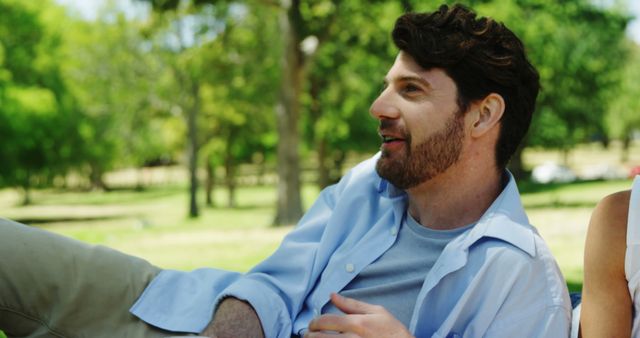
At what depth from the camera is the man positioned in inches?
99.9

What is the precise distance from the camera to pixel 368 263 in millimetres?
2789

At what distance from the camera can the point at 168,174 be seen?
95938 millimetres

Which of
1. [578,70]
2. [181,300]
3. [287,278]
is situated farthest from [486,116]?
[578,70]

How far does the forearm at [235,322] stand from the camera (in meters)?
Answer: 2.68

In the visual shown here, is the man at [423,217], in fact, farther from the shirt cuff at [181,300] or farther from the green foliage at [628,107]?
the green foliage at [628,107]

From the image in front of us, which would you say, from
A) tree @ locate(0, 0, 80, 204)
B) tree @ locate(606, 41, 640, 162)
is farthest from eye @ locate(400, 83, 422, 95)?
tree @ locate(606, 41, 640, 162)

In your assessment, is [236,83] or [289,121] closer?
[289,121]

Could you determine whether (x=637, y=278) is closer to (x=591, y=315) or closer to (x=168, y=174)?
(x=591, y=315)

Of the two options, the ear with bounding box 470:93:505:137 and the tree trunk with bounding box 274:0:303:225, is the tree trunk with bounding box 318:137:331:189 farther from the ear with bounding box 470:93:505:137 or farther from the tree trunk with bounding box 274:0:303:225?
the ear with bounding box 470:93:505:137

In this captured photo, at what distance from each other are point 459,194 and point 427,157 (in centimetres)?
19

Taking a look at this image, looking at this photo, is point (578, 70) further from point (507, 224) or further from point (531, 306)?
point (531, 306)

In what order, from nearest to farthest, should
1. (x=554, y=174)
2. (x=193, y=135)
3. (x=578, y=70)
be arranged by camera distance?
(x=578, y=70), (x=193, y=135), (x=554, y=174)

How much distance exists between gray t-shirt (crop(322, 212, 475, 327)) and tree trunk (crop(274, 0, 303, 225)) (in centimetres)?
1698

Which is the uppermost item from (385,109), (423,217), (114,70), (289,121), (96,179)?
(385,109)
